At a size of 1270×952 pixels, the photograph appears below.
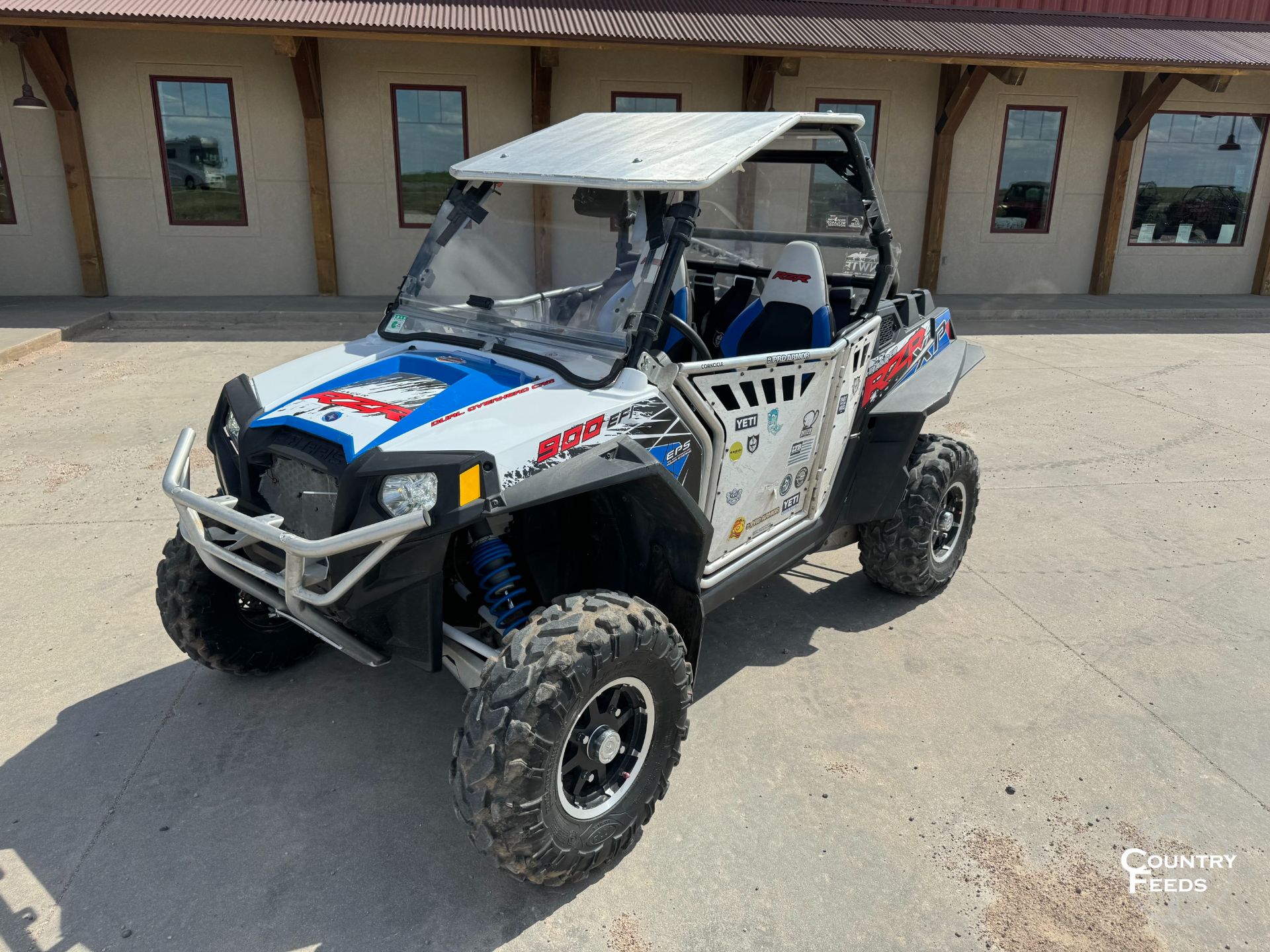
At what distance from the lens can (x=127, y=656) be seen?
3656 mm

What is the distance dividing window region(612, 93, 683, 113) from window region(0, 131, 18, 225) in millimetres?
7609

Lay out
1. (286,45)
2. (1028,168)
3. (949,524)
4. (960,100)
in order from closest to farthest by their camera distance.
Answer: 1. (949,524)
2. (286,45)
3. (960,100)
4. (1028,168)

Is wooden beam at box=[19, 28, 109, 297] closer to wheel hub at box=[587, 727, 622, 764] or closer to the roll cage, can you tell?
the roll cage

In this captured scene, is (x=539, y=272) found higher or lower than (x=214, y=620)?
higher

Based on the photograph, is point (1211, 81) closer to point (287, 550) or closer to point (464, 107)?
point (464, 107)

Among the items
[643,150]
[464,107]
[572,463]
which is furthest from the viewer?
[464,107]

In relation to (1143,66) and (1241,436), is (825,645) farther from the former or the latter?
(1143,66)

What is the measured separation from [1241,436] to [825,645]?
494cm

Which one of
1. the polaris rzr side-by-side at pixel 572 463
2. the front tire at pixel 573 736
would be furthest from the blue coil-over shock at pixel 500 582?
the front tire at pixel 573 736

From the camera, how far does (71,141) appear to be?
1109 centimetres

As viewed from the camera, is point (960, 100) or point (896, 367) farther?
point (960, 100)

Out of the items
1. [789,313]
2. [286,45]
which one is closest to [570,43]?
[286,45]

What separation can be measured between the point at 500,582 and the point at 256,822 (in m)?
1.03

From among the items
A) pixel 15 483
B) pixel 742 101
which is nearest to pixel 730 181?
pixel 15 483
